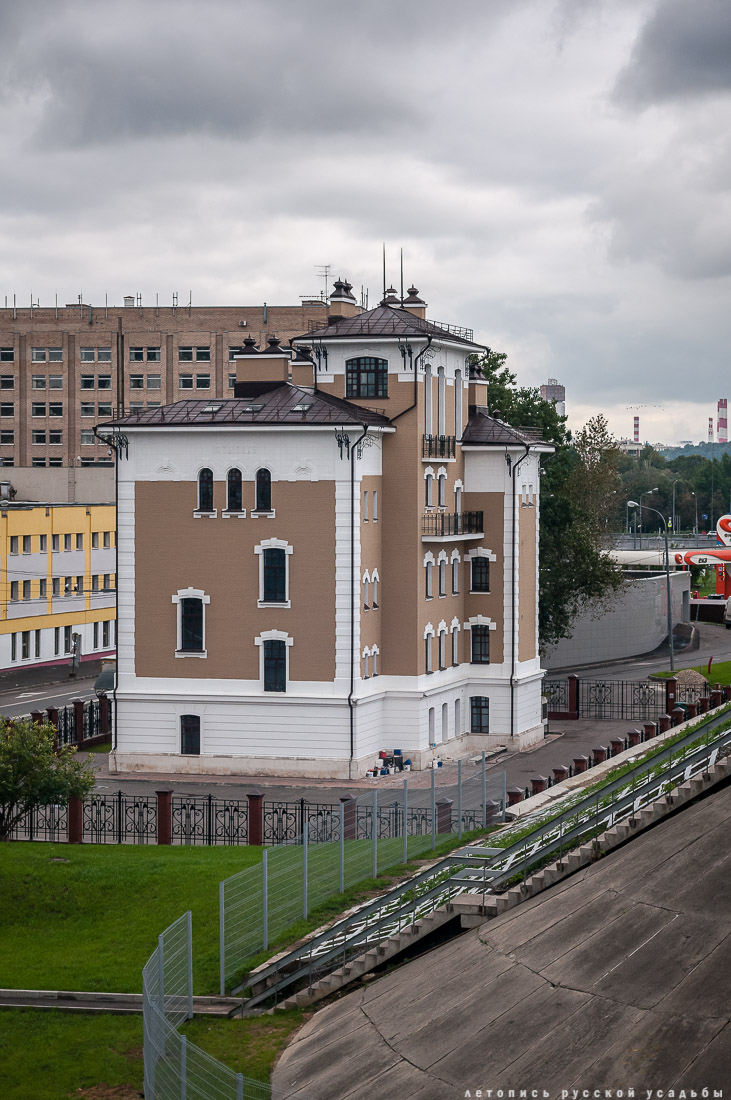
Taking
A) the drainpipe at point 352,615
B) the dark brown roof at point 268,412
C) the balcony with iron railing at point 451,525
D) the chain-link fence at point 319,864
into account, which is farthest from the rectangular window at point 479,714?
the chain-link fence at point 319,864

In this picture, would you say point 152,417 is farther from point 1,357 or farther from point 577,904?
point 1,357

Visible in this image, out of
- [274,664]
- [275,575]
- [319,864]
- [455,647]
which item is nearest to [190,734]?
[274,664]

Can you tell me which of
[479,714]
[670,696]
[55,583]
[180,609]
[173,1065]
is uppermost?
[55,583]

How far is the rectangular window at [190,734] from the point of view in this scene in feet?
157

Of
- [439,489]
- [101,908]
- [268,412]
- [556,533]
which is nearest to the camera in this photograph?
[101,908]

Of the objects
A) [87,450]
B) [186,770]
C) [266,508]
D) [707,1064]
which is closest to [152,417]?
[266,508]

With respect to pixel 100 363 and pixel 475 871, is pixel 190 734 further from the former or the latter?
pixel 100 363

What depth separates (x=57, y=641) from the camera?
79125 millimetres

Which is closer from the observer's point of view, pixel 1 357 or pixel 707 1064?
pixel 707 1064

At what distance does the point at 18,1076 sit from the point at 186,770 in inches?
1033

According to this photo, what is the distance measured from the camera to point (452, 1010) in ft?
70.4

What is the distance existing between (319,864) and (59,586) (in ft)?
173

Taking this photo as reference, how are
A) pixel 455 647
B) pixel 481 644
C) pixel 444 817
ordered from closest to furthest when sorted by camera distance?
pixel 444 817 → pixel 455 647 → pixel 481 644

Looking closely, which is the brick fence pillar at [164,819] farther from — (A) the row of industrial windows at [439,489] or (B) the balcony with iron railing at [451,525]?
(A) the row of industrial windows at [439,489]
